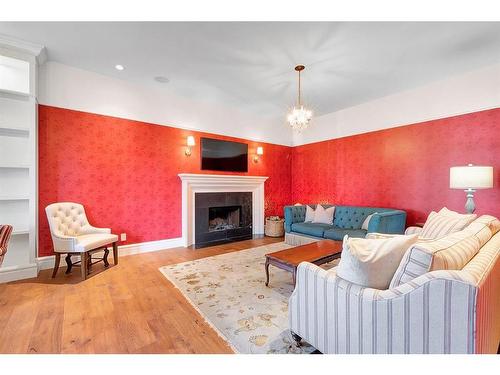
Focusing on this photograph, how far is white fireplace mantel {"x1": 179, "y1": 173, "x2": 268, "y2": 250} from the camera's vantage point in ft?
14.6

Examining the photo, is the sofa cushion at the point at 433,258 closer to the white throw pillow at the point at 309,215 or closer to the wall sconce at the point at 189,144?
the white throw pillow at the point at 309,215

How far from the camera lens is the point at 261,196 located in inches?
220

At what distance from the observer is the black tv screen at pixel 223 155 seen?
15.6ft

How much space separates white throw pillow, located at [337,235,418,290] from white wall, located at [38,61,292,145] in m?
3.98

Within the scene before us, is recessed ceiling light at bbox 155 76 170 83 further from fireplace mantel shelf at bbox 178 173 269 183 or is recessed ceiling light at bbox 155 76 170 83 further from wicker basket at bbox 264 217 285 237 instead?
wicker basket at bbox 264 217 285 237

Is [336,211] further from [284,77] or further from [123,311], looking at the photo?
[123,311]

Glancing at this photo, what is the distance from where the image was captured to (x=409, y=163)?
163 inches

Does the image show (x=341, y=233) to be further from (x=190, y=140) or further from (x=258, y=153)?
(x=190, y=140)

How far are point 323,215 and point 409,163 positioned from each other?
1775mm

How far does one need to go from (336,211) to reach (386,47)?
2901 millimetres

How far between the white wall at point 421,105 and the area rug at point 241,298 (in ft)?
9.88

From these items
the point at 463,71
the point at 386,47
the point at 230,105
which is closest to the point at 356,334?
the point at 386,47

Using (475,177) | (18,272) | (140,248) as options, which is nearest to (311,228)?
(475,177)

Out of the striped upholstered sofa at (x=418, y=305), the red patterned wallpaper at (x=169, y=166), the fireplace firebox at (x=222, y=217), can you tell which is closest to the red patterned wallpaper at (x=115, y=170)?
the red patterned wallpaper at (x=169, y=166)
